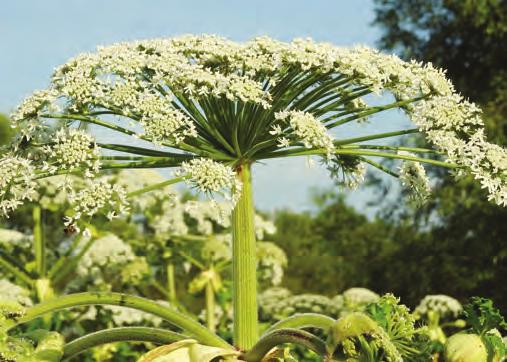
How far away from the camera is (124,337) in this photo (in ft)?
11.5

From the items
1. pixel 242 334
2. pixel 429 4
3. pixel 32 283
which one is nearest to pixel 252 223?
pixel 242 334

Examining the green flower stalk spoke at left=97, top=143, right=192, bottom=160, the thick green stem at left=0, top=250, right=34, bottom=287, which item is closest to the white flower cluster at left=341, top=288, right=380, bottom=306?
the thick green stem at left=0, top=250, right=34, bottom=287

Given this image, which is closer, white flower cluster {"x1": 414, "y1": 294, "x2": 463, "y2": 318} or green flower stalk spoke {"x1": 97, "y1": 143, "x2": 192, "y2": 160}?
green flower stalk spoke {"x1": 97, "y1": 143, "x2": 192, "y2": 160}

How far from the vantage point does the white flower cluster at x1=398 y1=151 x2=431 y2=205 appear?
12.9 ft

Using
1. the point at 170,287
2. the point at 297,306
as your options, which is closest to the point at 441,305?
the point at 297,306

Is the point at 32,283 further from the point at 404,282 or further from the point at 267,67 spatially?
the point at 404,282

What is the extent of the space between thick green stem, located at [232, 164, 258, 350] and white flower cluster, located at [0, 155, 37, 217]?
2.57ft

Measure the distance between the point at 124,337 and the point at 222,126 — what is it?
882mm

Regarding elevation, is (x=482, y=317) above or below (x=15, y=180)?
below

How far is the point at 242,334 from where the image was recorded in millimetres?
3559

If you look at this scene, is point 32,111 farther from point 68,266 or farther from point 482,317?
point 68,266

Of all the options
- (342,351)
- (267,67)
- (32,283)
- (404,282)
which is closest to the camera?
(342,351)

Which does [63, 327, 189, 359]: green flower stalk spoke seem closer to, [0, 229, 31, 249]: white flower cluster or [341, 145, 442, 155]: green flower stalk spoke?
[341, 145, 442, 155]: green flower stalk spoke

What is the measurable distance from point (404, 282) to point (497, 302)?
3.96 metres
